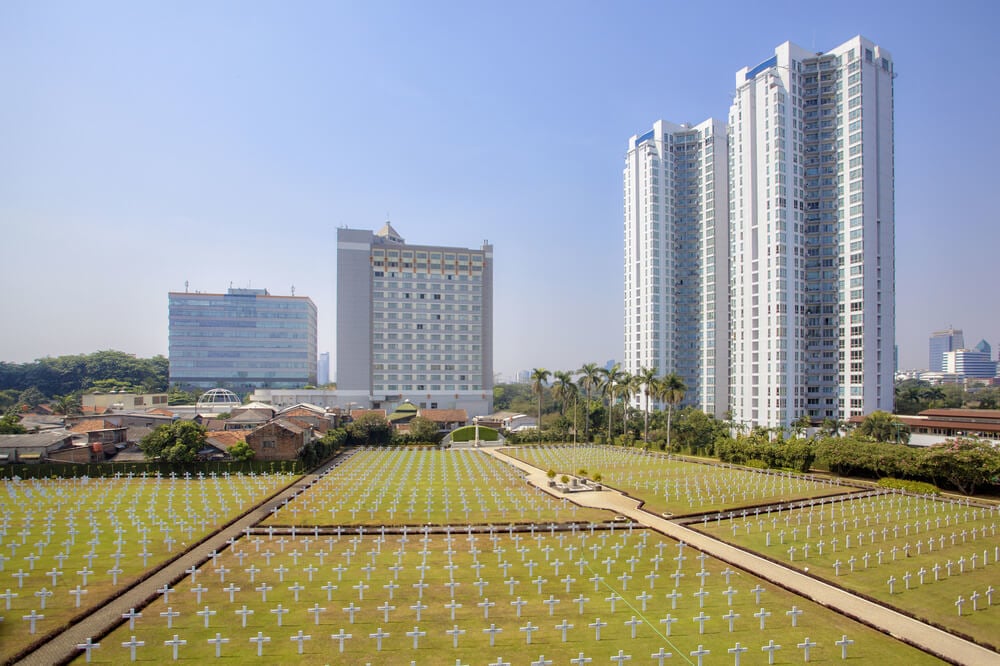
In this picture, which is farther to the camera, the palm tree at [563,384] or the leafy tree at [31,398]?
the leafy tree at [31,398]

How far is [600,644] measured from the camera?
15.2 m

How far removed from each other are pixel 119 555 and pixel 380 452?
41.7 metres

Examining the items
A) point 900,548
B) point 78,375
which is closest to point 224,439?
point 900,548

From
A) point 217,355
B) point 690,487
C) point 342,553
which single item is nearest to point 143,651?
point 342,553

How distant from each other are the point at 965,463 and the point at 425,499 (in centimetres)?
3587

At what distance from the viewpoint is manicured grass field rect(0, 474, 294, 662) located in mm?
18125

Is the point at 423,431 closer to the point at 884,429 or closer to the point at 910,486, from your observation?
the point at 910,486

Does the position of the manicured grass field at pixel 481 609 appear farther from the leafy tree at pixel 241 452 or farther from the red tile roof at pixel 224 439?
the red tile roof at pixel 224 439

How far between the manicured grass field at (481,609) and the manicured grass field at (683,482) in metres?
11.9

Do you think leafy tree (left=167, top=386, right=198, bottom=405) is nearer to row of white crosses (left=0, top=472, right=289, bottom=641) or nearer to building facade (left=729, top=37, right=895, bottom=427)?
row of white crosses (left=0, top=472, right=289, bottom=641)

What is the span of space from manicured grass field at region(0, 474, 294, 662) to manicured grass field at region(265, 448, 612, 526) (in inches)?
162

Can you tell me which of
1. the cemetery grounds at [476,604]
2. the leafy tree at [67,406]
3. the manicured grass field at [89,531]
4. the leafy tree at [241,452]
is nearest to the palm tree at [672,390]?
the cemetery grounds at [476,604]

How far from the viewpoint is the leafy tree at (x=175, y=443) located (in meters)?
45.1

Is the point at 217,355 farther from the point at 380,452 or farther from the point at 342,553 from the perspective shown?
the point at 342,553
